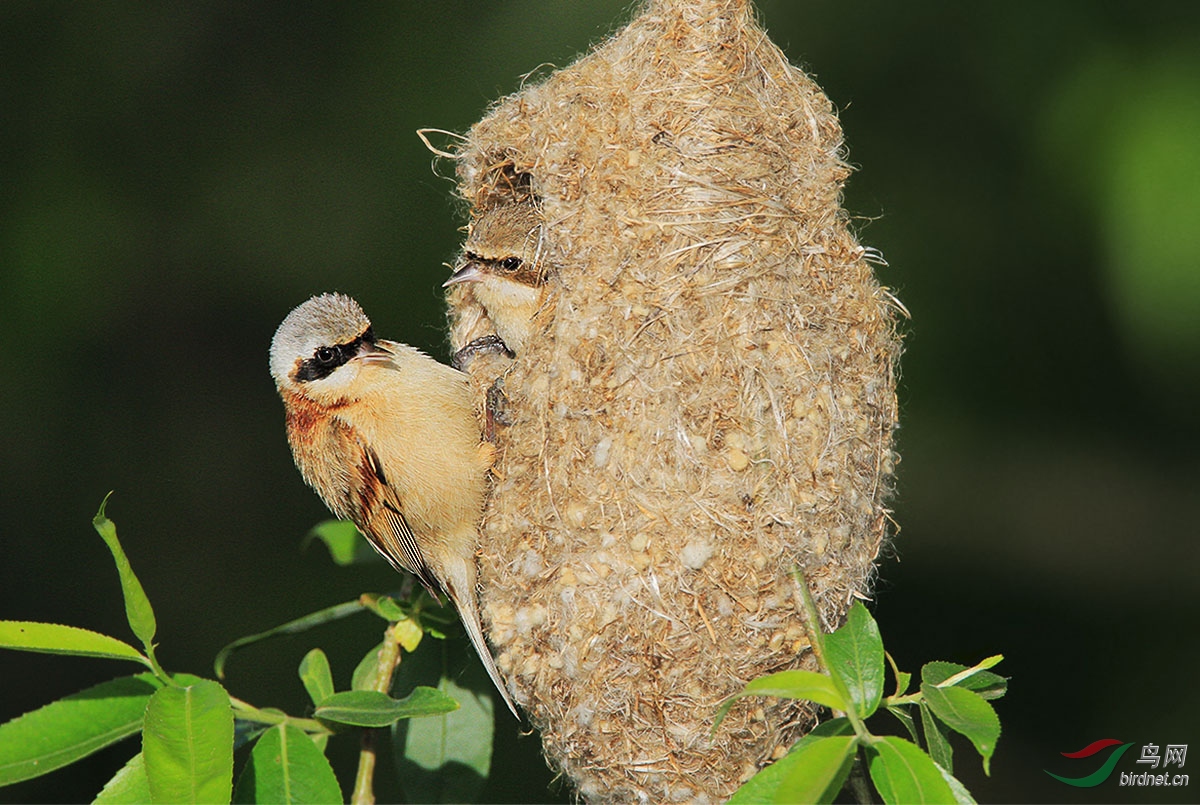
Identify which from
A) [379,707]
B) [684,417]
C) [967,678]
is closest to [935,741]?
[967,678]

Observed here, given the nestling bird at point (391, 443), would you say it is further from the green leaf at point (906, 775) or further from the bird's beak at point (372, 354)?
the green leaf at point (906, 775)

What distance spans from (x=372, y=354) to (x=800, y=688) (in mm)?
1706

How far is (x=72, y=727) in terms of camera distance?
2.32 metres

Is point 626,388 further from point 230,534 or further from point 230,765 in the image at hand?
point 230,534

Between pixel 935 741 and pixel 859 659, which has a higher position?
pixel 859 659

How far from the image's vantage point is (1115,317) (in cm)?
370

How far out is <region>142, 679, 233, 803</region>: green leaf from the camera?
1.96 m

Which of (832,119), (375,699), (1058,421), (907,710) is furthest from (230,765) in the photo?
(1058,421)

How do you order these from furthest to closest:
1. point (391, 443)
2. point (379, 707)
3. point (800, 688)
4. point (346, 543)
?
point (346, 543)
point (391, 443)
point (379, 707)
point (800, 688)

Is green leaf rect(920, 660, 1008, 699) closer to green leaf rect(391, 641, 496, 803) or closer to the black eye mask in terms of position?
green leaf rect(391, 641, 496, 803)

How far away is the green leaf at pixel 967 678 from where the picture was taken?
6.81 feet

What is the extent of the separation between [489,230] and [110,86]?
3.20 meters

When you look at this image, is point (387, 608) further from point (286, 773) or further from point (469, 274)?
point (469, 274)

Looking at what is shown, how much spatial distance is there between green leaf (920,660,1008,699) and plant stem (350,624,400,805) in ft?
4.44
